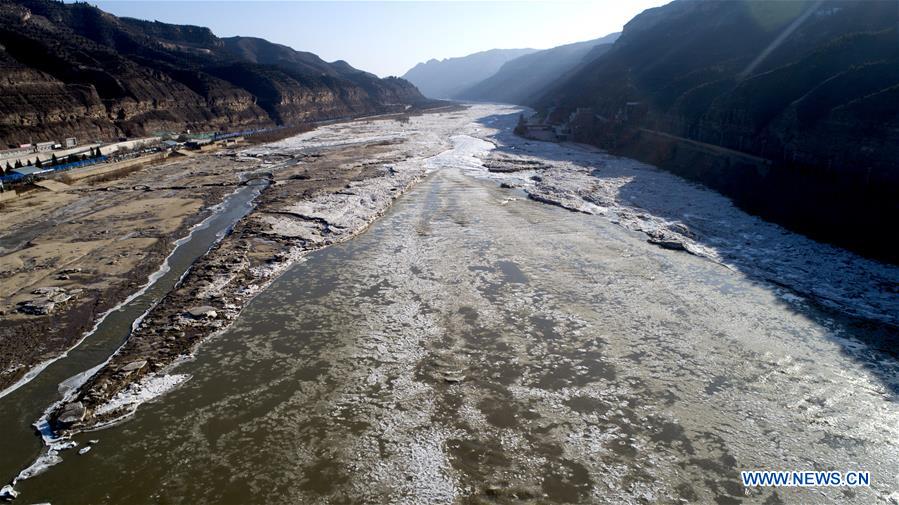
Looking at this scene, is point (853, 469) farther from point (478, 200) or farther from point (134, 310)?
point (478, 200)

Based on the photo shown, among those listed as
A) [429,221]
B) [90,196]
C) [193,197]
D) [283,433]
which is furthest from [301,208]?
[283,433]

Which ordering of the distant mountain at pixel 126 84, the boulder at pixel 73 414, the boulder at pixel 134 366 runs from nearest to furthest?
the boulder at pixel 73 414 → the boulder at pixel 134 366 → the distant mountain at pixel 126 84

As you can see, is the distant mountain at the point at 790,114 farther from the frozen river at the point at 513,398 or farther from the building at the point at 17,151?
the building at the point at 17,151

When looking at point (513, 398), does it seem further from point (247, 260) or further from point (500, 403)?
point (247, 260)

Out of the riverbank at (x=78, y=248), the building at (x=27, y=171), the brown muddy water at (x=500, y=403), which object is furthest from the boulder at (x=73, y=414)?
the building at (x=27, y=171)

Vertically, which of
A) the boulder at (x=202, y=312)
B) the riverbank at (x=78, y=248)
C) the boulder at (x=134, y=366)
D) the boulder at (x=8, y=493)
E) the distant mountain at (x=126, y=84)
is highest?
the distant mountain at (x=126, y=84)

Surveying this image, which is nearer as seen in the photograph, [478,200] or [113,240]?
[113,240]

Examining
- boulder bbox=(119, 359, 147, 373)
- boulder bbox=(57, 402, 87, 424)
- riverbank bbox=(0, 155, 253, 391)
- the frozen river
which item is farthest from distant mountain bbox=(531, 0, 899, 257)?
riverbank bbox=(0, 155, 253, 391)
